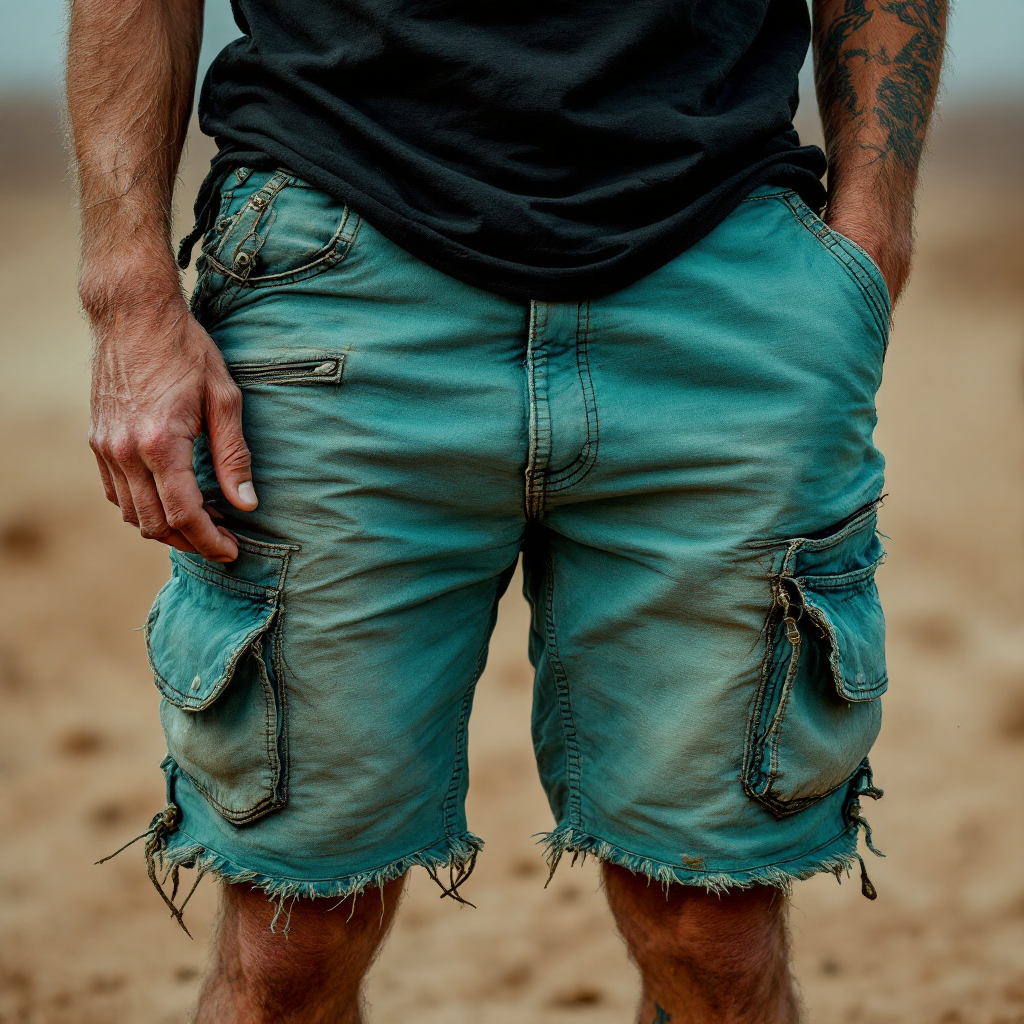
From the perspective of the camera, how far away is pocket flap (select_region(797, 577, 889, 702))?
123cm

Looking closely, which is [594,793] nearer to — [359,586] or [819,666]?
[819,666]

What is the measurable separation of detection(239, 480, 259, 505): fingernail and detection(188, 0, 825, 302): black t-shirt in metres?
0.30

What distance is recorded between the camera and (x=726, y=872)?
1.29m

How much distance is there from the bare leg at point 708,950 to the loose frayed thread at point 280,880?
23 cm

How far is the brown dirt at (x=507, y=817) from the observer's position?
244 cm

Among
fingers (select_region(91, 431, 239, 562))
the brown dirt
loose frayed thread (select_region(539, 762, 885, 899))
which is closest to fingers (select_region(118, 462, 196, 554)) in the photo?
fingers (select_region(91, 431, 239, 562))

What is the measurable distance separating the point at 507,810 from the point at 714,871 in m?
2.02

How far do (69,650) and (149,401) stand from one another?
3608mm

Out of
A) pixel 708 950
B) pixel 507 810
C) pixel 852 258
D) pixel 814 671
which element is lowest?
pixel 507 810

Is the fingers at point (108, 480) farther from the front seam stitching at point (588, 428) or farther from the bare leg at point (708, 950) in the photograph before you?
the bare leg at point (708, 950)

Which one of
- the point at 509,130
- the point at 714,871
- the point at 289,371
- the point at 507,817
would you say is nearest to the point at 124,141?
the point at 289,371

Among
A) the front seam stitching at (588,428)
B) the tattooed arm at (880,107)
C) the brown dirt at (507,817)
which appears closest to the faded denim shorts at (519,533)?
the front seam stitching at (588,428)

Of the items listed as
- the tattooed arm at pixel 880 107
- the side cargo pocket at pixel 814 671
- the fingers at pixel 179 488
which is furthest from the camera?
the tattooed arm at pixel 880 107

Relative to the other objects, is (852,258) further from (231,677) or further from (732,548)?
(231,677)
